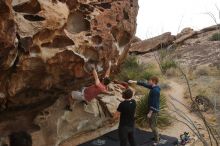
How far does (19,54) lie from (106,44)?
7.63ft

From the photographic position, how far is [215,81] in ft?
51.8

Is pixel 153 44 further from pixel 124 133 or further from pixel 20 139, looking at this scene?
pixel 20 139

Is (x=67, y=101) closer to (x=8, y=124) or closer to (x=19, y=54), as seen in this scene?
(x=8, y=124)

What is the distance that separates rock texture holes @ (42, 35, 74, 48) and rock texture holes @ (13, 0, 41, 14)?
683 mm

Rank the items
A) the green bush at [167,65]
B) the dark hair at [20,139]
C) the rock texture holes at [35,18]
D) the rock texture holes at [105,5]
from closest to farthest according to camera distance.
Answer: the rock texture holes at [35,18], the dark hair at [20,139], the rock texture holes at [105,5], the green bush at [167,65]

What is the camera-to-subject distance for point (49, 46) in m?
8.09

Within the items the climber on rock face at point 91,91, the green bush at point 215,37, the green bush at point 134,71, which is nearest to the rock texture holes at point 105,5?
the climber on rock face at point 91,91

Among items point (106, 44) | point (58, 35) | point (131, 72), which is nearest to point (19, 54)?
point (58, 35)

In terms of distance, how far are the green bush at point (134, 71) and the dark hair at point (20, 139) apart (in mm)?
6728

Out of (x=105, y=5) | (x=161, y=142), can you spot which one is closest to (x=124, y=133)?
(x=161, y=142)

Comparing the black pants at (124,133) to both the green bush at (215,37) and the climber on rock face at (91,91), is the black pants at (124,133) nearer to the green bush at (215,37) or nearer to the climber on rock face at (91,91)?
the climber on rock face at (91,91)

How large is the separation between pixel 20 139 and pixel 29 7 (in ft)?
9.26

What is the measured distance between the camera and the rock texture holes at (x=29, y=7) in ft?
24.4

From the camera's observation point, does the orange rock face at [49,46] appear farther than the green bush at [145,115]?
No
